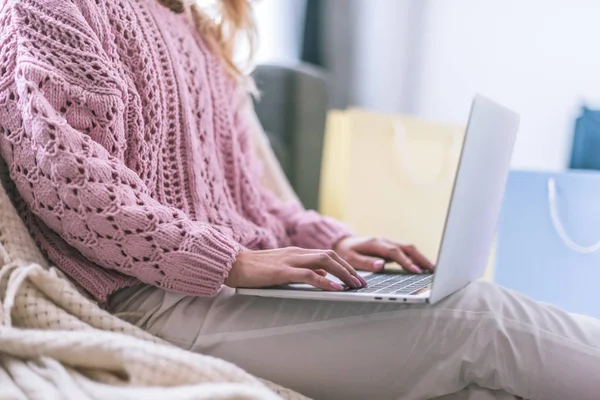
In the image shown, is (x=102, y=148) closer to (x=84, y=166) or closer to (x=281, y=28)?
(x=84, y=166)

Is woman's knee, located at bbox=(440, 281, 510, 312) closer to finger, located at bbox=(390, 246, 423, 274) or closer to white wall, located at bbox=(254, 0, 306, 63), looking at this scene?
finger, located at bbox=(390, 246, 423, 274)

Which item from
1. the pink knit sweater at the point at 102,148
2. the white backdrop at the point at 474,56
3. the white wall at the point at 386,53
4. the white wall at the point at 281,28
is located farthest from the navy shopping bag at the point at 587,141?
the white wall at the point at 281,28

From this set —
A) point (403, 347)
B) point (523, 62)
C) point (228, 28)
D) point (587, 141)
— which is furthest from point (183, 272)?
point (523, 62)

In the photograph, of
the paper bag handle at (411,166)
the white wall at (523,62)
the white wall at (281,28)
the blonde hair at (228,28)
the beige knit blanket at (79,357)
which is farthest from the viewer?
the white wall at (281,28)

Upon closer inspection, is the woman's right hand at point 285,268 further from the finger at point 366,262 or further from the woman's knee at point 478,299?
the finger at point 366,262

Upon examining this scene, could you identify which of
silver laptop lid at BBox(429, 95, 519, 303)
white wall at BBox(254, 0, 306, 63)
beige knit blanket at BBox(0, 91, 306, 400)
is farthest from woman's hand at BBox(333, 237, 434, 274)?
white wall at BBox(254, 0, 306, 63)

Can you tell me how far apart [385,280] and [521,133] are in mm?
1001

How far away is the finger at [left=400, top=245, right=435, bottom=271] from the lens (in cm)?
95

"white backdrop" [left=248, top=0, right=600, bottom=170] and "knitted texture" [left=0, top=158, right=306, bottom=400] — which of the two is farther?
"white backdrop" [left=248, top=0, right=600, bottom=170]

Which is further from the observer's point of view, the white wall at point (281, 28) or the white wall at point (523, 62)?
the white wall at point (281, 28)

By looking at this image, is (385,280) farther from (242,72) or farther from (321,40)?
(321,40)

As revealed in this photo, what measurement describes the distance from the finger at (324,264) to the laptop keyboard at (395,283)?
2cm

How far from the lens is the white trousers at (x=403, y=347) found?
2.31ft

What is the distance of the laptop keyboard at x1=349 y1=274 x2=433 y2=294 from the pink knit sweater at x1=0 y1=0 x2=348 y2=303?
0.54ft
